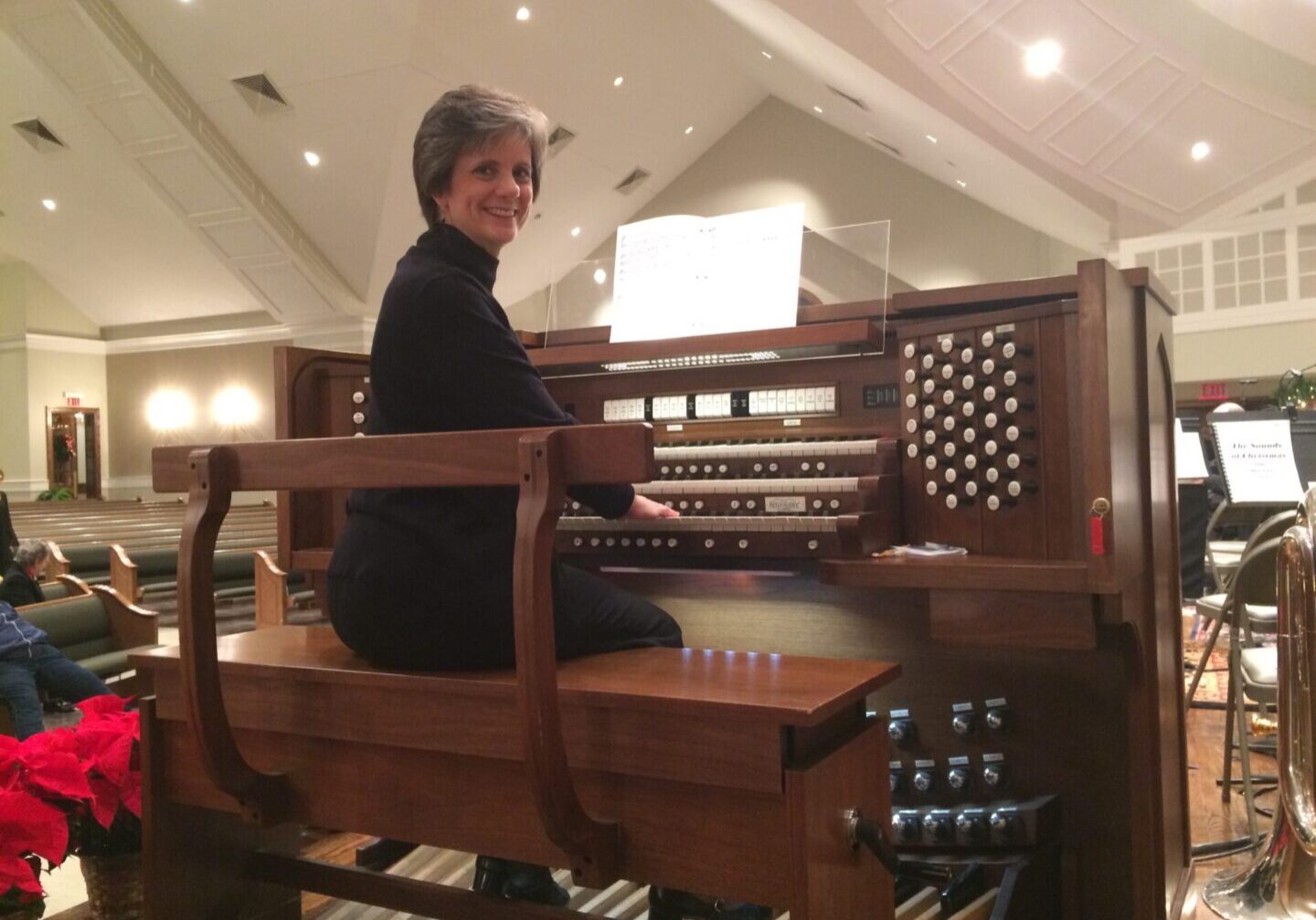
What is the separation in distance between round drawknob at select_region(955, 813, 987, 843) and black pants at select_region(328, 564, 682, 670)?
3.54 ft

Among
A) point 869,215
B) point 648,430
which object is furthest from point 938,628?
point 869,215

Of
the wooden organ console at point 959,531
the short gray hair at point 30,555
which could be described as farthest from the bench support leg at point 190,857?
the short gray hair at point 30,555

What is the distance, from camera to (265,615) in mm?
6539

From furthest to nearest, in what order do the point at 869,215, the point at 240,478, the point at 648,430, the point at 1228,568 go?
the point at 869,215 < the point at 1228,568 < the point at 240,478 < the point at 648,430

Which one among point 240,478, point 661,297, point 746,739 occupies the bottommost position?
point 746,739

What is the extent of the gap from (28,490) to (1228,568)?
19073 millimetres

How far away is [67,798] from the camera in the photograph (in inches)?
78.4

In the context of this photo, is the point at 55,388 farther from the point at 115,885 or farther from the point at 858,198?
the point at 115,885

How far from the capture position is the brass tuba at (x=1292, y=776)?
6.11ft

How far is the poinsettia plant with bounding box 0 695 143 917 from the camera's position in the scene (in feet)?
5.86

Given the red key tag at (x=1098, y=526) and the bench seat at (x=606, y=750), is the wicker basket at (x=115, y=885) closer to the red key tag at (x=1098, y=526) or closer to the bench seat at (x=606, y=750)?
the bench seat at (x=606, y=750)

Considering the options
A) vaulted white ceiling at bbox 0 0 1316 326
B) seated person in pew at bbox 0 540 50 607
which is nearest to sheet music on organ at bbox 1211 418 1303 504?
vaulted white ceiling at bbox 0 0 1316 326

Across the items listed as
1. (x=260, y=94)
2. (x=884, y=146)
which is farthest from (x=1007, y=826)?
(x=884, y=146)

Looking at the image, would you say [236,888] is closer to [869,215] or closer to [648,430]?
[648,430]
